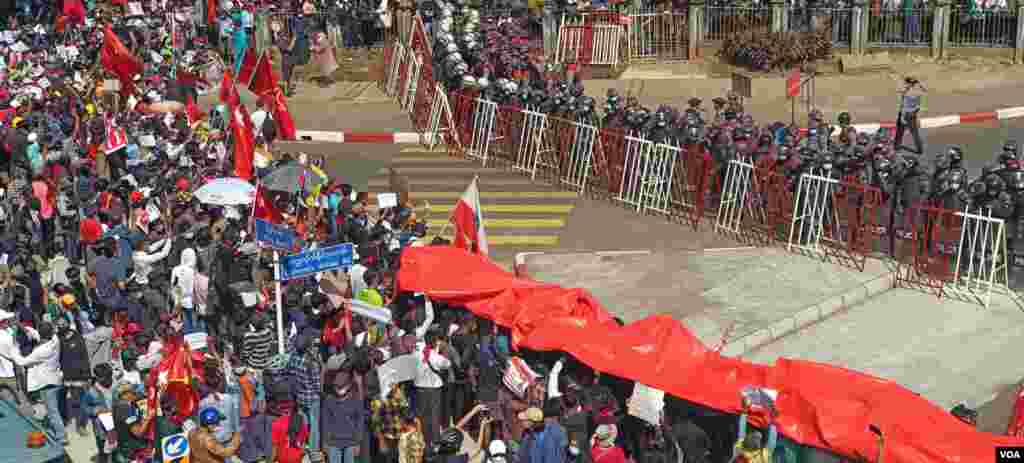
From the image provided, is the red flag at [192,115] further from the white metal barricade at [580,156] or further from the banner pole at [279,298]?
the banner pole at [279,298]

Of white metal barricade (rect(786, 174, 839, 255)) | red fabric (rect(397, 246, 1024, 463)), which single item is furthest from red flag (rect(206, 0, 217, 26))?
red fabric (rect(397, 246, 1024, 463))

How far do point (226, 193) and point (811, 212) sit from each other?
7.63 meters

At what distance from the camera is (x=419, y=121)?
27609mm

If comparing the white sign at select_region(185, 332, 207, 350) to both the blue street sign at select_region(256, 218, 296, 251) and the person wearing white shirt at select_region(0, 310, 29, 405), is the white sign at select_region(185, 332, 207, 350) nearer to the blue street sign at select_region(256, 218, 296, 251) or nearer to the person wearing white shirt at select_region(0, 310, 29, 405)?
the blue street sign at select_region(256, 218, 296, 251)

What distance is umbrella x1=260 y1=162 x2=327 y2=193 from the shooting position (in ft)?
54.2

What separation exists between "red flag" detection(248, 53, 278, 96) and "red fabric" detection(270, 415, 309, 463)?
8576mm

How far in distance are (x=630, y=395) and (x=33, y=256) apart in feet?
34.1

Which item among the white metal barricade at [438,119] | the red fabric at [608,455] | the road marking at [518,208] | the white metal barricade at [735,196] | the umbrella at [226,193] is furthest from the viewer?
the white metal barricade at [438,119]

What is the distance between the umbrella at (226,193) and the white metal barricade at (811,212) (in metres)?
7.18

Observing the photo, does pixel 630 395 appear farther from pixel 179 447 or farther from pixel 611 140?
pixel 611 140

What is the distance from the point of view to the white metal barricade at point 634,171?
20422mm

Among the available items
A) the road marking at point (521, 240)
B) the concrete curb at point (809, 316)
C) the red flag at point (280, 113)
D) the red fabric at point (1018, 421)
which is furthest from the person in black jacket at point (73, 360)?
the red fabric at point (1018, 421)

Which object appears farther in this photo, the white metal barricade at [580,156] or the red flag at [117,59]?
the red flag at [117,59]

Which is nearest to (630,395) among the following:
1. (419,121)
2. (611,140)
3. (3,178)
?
(611,140)
